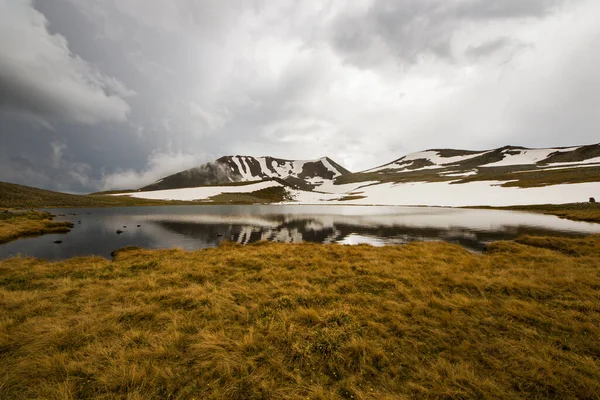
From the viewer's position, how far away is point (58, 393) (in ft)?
14.5

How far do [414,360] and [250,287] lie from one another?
6.71 m

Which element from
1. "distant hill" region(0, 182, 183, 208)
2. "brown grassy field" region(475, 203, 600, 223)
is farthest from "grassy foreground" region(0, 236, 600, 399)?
"distant hill" region(0, 182, 183, 208)

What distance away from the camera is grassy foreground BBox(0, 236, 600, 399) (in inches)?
185

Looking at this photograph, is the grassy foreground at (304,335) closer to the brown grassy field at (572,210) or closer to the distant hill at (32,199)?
the brown grassy field at (572,210)

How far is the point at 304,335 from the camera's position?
254 inches

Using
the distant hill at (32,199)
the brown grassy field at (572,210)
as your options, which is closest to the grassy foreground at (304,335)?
the brown grassy field at (572,210)

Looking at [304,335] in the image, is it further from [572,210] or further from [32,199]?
[32,199]

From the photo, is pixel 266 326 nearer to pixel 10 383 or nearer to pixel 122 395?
pixel 122 395

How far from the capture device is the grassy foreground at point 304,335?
471 centimetres

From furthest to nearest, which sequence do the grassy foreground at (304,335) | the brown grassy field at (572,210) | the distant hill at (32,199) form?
1. the distant hill at (32,199)
2. the brown grassy field at (572,210)
3. the grassy foreground at (304,335)

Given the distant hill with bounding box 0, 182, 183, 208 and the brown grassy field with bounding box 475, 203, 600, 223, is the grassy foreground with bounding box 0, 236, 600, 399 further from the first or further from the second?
the distant hill with bounding box 0, 182, 183, 208

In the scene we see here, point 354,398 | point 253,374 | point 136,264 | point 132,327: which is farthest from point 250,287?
point 136,264

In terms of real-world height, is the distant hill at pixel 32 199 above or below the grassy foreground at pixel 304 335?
above

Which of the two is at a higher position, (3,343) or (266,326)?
(3,343)
